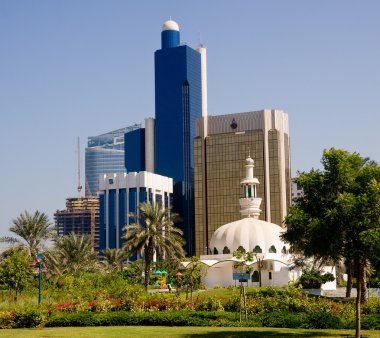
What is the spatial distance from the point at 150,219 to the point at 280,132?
325 feet

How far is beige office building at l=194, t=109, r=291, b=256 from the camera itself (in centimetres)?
16225

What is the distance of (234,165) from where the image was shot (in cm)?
16825

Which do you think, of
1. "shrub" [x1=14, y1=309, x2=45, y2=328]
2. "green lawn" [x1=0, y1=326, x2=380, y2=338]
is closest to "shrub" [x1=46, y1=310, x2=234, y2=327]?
"shrub" [x1=14, y1=309, x2=45, y2=328]

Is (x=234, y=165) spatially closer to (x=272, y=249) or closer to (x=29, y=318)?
(x=272, y=249)

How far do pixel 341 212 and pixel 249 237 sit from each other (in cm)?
5955

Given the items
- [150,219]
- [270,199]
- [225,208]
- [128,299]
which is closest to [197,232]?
[225,208]

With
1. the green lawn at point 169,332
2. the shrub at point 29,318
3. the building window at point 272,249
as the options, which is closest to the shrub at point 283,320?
the green lawn at point 169,332

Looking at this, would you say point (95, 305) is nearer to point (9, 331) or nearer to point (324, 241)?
point (9, 331)

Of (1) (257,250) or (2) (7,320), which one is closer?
(2) (7,320)

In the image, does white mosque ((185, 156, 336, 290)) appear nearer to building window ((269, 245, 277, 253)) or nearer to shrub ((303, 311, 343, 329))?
building window ((269, 245, 277, 253))

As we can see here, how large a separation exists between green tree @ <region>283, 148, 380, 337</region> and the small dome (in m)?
56.0

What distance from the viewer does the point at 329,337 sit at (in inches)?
1113

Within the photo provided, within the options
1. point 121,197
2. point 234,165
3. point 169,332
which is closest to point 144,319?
point 169,332

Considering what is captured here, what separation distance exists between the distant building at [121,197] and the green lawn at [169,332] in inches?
5777
